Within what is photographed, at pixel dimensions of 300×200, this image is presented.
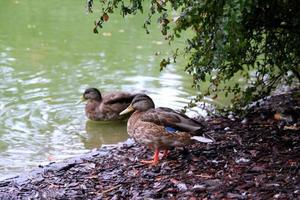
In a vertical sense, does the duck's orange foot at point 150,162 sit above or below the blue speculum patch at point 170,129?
below

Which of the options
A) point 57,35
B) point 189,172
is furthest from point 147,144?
point 57,35

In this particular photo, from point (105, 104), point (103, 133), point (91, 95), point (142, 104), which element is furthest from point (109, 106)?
point (142, 104)

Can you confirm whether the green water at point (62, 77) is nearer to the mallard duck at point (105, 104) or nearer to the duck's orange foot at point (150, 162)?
the mallard duck at point (105, 104)

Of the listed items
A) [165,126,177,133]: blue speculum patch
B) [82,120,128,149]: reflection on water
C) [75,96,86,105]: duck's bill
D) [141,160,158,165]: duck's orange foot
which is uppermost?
[165,126,177,133]: blue speculum patch

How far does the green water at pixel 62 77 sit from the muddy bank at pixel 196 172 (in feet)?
3.83

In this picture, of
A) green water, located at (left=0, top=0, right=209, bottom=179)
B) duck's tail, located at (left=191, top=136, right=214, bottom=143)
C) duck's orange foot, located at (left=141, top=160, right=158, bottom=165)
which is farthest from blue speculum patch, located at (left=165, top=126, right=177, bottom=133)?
green water, located at (left=0, top=0, right=209, bottom=179)

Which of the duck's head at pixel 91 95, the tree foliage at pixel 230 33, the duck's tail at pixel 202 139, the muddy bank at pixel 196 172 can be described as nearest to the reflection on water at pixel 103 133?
the duck's head at pixel 91 95

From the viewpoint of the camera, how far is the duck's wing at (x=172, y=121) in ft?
18.2

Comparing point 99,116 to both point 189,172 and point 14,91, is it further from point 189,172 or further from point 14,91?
point 189,172

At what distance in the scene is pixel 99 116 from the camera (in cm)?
884

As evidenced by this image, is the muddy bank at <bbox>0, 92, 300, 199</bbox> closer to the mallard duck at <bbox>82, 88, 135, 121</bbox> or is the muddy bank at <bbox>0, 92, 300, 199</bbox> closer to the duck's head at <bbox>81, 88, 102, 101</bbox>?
the mallard duck at <bbox>82, 88, 135, 121</bbox>

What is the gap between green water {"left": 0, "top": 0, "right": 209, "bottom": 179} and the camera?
25.4 ft

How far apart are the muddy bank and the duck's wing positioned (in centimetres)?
28

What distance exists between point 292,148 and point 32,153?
3.33 meters
